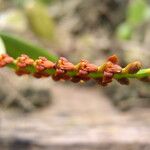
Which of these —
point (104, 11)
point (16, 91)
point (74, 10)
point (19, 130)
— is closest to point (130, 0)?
point (104, 11)

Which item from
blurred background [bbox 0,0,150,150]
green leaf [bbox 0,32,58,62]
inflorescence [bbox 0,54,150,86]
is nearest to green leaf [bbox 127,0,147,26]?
blurred background [bbox 0,0,150,150]

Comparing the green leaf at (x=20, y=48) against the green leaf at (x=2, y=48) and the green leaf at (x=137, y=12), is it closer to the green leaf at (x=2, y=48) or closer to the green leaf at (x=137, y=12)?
the green leaf at (x=2, y=48)

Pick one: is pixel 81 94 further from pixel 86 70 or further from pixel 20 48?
pixel 86 70

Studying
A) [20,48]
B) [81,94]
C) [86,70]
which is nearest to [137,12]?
[81,94]

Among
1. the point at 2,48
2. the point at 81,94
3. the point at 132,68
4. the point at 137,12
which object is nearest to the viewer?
the point at 132,68

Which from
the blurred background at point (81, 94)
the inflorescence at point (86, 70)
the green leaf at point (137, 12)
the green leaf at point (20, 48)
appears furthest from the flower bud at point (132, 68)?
the green leaf at point (137, 12)

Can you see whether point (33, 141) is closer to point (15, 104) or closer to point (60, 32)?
point (15, 104)
